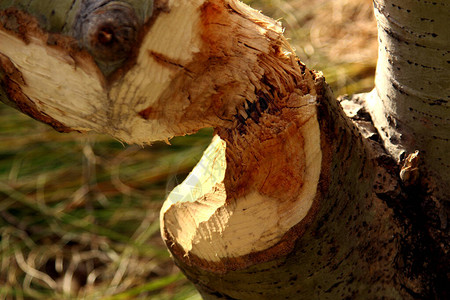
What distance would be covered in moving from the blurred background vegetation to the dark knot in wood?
1.00 m

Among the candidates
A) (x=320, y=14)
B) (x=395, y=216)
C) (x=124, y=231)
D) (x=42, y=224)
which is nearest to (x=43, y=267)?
(x=42, y=224)

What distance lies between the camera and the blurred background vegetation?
5.22ft

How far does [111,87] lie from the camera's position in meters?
0.55

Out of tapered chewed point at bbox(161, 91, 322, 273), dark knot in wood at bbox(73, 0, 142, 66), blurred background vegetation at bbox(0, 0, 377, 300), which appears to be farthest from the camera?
blurred background vegetation at bbox(0, 0, 377, 300)

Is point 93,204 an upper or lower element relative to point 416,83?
lower

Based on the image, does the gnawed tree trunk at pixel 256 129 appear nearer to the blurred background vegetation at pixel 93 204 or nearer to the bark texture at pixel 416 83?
the bark texture at pixel 416 83

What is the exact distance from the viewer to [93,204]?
1.78 metres

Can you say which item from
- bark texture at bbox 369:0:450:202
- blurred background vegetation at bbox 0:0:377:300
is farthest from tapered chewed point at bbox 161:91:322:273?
blurred background vegetation at bbox 0:0:377:300

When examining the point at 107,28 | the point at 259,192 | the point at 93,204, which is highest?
the point at 107,28

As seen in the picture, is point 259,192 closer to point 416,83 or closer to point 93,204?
point 416,83

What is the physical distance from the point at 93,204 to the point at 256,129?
50.3 inches

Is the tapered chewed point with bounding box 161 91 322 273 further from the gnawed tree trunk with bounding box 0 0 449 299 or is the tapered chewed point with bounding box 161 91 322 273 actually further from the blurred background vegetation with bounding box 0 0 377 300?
the blurred background vegetation with bounding box 0 0 377 300

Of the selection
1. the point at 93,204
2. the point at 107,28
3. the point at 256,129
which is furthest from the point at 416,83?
the point at 93,204

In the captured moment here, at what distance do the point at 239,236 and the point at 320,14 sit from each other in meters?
1.83
